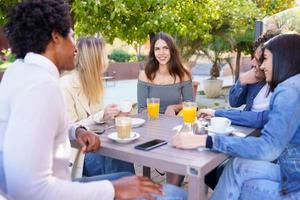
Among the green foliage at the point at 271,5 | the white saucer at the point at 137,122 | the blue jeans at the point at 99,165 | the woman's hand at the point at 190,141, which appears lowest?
the blue jeans at the point at 99,165

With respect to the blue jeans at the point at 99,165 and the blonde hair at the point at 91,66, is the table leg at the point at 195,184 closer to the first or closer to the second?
the blue jeans at the point at 99,165

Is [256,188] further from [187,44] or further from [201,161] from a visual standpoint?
[187,44]

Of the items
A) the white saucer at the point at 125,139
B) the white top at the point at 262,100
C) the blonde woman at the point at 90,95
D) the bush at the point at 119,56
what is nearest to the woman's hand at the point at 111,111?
the blonde woman at the point at 90,95

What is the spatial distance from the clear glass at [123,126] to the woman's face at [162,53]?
179 cm

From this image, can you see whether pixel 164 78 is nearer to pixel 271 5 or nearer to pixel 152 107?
pixel 152 107

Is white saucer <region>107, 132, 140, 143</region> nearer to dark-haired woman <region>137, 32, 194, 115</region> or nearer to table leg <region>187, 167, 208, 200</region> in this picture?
table leg <region>187, 167, 208, 200</region>

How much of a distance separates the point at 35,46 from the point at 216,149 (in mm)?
1027

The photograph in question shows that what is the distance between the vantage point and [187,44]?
8.71 meters

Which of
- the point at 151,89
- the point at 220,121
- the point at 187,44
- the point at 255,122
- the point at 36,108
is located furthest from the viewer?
the point at 187,44

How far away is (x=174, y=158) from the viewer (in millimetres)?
1724

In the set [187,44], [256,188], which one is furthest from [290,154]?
[187,44]

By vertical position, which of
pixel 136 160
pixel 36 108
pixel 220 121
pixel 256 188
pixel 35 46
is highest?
pixel 35 46

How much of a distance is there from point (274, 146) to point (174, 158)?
0.49 m

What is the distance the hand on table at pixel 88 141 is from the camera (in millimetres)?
1951
